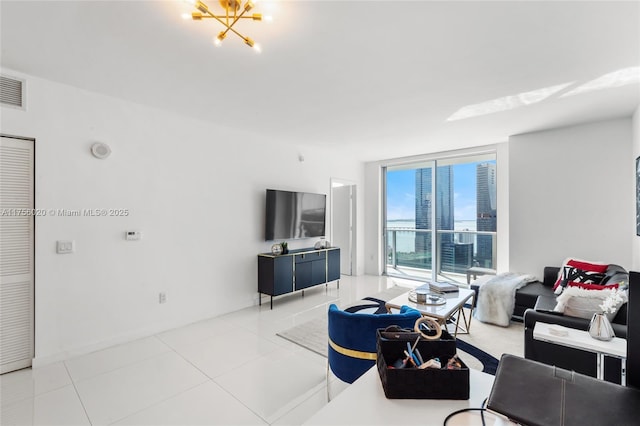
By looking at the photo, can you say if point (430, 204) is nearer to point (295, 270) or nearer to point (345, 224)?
point (345, 224)

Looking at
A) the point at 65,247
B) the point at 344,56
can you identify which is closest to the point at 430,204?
the point at 344,56

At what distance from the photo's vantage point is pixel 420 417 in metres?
0.78

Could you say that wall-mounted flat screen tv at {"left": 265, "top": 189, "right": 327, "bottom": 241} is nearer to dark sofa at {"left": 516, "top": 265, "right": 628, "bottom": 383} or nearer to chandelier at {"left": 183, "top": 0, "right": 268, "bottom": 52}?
chandelier at {"left": 183, "top": 0, "right": 268, "bottom": 52}

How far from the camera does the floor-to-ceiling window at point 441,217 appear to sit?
17.7 ft

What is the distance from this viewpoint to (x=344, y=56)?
235 centimetres

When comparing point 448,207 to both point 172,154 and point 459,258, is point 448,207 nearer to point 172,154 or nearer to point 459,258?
point 459,258

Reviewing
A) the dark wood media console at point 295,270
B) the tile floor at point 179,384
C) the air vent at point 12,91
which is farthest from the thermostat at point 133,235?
the dark wood media console at point 295,270

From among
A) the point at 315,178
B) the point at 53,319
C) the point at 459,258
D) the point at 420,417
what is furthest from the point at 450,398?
the point at 459,258

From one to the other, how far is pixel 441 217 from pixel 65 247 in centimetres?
575

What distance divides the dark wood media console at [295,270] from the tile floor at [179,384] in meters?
0.96

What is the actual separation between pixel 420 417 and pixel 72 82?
374cm

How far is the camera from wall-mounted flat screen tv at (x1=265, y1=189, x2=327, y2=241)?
4641 mm

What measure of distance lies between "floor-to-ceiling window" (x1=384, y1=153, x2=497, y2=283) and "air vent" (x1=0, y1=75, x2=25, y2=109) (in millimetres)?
5842

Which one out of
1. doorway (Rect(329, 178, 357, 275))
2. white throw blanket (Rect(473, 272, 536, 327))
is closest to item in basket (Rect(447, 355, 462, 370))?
white throw blanket (Rect(473, 272, 536, 327))
